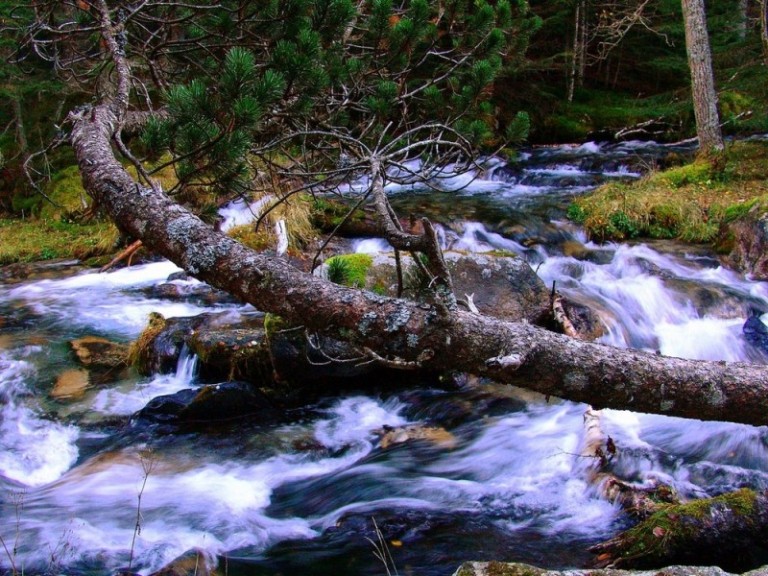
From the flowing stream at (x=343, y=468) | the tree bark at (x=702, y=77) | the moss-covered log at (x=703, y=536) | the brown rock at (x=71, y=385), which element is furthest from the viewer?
the tree bark at (x=702, y=77)

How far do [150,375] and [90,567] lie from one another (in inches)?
113

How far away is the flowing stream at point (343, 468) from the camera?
4.29m

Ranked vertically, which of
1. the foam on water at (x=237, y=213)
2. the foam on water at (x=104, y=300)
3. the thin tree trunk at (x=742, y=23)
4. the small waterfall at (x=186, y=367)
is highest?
the thin tree trunk at (x=742, y=23)

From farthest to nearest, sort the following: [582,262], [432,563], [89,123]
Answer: [582,262]
[432,563]
[89,123]

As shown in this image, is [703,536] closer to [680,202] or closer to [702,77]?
[680,202]

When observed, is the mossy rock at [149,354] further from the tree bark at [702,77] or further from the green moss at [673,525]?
the tree bark at [702,77]

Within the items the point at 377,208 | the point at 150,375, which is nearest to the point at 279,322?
the point at 150,375

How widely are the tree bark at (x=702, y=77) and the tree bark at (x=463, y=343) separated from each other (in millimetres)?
10578

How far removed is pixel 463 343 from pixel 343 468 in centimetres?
350

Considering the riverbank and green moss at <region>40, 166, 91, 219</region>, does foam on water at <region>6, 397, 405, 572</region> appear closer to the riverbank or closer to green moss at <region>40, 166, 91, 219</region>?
the riverbank

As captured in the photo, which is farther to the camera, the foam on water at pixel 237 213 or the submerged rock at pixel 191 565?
the foam on water at pixel 237 213

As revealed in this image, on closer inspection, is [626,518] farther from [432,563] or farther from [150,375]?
[150,375]

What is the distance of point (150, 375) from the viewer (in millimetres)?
6738

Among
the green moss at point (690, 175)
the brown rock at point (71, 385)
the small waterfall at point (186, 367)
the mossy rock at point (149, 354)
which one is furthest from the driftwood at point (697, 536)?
the green moss at point (690, 175)
